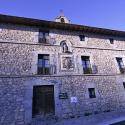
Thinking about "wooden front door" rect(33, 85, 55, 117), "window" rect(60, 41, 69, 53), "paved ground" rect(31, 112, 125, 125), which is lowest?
"paved ground" rect(31, 112, 125, 125)

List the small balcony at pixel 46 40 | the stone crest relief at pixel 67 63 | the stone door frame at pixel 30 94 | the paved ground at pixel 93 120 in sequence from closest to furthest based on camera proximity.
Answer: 1. the stone door frame at pixel 30 94
2. the paved ground at pixel 93 120
3. the stone crest relief at pixel 67 63
4. the small balcony at pixel 46 40

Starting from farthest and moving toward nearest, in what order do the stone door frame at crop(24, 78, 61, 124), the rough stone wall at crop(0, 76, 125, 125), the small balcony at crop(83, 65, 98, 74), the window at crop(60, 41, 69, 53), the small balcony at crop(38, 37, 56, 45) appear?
the small balcony at crop(83, 65, 98, 74) < the window at crop(60, 41, 69, 53) < the small balcony at crop(38, 37, 56, 45) < the stone door frame at crop(24, 78, 61, 124) < the rough stone wall at crop(0, 76, 125, 125)

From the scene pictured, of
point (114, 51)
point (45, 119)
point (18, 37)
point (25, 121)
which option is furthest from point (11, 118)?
point (114, 51)

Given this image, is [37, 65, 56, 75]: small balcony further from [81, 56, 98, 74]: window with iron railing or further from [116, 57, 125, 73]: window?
[116, 57, 125, 73]: window

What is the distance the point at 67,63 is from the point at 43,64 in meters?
1.91

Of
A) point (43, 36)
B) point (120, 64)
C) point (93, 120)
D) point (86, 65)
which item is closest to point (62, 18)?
point (43, 36)

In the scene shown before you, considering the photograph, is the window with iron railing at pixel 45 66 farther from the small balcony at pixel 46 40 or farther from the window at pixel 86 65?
the window at pixel 86 65

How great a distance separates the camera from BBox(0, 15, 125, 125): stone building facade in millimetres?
9070

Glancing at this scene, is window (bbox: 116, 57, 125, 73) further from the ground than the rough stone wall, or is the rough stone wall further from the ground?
window (bbox: 116, 57, 125, 73)

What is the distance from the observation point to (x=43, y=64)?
34.5 feet

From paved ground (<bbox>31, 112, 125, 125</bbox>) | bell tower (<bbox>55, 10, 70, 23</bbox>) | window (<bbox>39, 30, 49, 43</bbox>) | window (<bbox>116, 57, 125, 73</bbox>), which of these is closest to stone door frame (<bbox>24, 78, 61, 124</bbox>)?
paved ground (<bbox>31, 112, 125, 125</bbox>)

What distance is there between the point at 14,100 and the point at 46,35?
223 inches

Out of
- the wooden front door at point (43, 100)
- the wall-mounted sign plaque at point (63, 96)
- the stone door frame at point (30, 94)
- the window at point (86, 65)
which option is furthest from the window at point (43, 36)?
the wall-mounted sign plaque at point (63, 96)

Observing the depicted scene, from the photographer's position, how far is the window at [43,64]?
10172 mm
